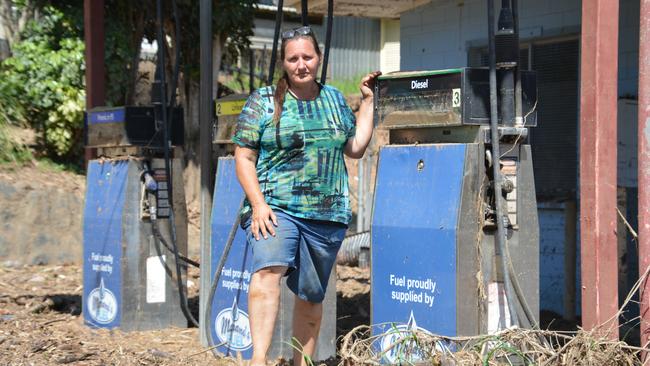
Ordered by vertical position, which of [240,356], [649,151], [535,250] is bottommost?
[240,356]

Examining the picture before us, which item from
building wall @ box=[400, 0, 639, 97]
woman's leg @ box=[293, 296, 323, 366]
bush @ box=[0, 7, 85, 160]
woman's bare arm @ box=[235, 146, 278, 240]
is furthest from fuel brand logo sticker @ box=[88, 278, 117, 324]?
bush @ box=[0, 7, 85, 160]

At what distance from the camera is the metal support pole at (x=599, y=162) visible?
5484mm

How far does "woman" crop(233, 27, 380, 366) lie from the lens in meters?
4.89

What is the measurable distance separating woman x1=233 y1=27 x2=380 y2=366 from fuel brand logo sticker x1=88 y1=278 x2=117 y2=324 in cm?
321

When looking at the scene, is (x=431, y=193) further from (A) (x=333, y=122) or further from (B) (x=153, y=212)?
(B) (x=153, y=212)

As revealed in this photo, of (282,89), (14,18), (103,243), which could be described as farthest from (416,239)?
(14,18)

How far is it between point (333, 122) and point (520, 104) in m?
1.08

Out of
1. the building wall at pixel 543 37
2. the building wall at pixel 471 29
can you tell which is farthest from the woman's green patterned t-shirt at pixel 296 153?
the building wall at pixel 471 29

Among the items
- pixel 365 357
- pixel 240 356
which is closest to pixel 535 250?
pixel 365 357

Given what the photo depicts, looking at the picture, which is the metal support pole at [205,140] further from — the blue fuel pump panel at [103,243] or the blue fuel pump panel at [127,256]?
the blue fuel pump panel at [103,243]

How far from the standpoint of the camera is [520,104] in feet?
17.8

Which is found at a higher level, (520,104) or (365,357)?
(520,104)

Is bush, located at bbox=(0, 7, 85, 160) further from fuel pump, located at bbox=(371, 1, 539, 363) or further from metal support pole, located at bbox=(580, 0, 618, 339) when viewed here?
metal support pole, located at bbox=(580, 0, 618, 339)

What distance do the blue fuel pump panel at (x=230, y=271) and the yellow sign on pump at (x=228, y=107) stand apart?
0.33m
